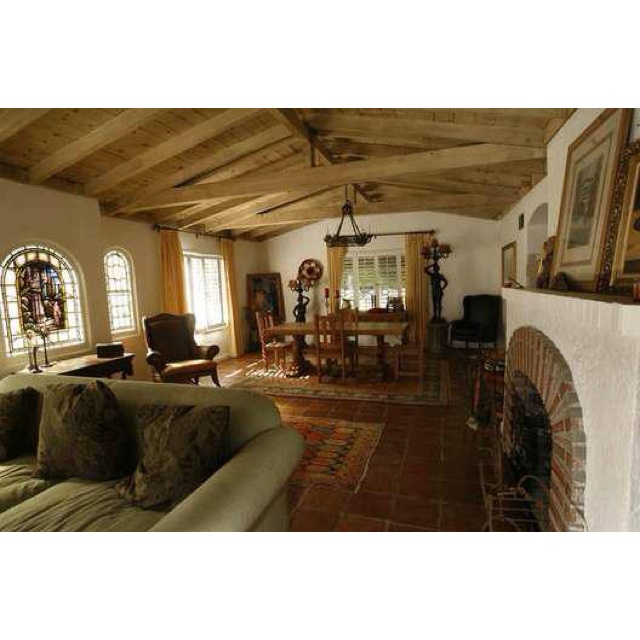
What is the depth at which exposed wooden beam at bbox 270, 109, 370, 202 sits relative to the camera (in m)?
2.91

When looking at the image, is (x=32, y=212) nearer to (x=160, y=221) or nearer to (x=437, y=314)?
(x=160, y=221)

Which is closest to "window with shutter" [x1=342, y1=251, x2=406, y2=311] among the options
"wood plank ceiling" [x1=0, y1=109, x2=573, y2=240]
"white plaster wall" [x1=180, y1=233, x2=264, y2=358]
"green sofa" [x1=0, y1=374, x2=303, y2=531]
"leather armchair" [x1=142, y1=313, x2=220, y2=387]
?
"wood plank ceiling" [x1=0, y1=109, x2=573, y2=240]

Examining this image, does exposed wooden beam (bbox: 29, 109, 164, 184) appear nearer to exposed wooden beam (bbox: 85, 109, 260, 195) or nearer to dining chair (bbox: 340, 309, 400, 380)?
exposed wooden beam (bbox: 85, 109, 260, 195)

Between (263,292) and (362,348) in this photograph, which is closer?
(362,348)

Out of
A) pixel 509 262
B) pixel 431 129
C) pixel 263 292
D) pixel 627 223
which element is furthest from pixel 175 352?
pixel 509 262

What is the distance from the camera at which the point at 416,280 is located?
6.50 meters

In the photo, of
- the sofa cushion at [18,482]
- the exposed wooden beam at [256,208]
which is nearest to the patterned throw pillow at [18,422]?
the sofa cushion at [18,482]

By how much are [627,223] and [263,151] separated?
11.7 feet

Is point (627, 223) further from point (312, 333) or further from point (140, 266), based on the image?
point (140, 266)

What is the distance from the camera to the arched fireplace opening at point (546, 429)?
1.29 m

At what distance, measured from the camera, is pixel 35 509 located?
58.2 inches

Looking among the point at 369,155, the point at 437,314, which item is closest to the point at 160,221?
the point at 369,155

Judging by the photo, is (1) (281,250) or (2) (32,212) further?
(1) (281,250)
